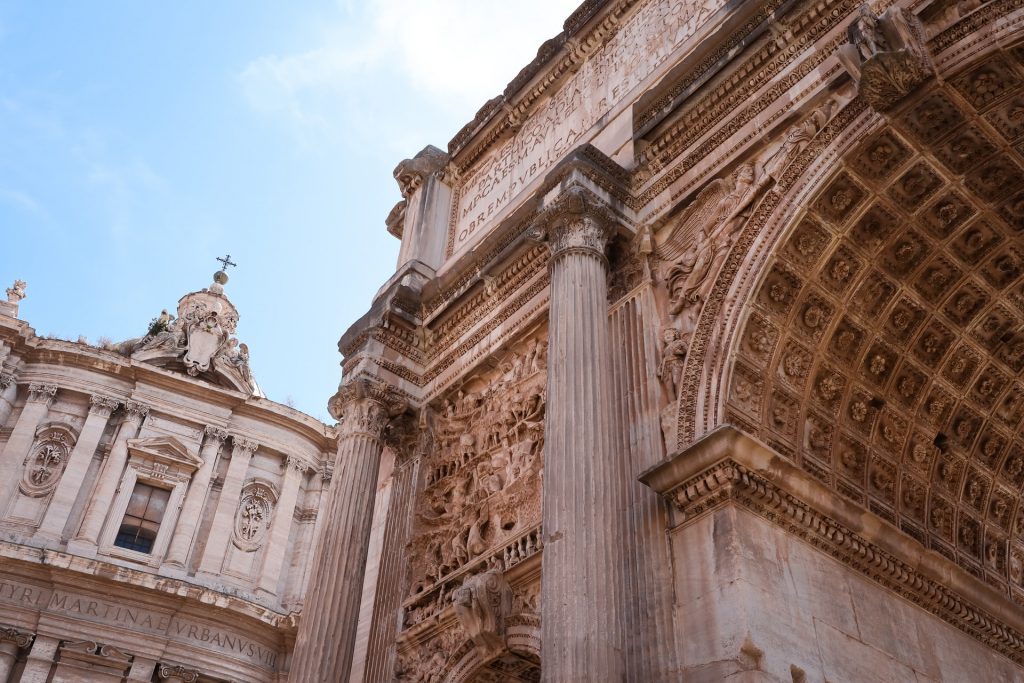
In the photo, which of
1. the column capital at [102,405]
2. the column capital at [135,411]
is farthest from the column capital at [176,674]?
the column capital at [102,405]

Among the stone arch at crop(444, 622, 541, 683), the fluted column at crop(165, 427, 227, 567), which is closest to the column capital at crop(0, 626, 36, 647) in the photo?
the fluted column at crop(165, 427, 227, 567)

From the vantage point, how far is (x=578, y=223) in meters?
9.40

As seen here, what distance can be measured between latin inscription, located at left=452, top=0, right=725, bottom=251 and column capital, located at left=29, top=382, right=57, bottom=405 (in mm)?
18322

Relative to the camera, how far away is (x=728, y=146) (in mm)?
9344

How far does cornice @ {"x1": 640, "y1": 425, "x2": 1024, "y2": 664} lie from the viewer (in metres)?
7.31

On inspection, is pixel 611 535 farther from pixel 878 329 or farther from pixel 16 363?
pixel 16 363

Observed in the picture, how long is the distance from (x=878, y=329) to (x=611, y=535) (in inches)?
147

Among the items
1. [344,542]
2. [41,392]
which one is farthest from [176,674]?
[344,542]

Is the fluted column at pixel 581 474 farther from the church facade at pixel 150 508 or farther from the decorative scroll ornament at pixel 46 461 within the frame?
the decorative scroll ornament at pixel 46 461

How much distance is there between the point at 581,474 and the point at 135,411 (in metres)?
23.8

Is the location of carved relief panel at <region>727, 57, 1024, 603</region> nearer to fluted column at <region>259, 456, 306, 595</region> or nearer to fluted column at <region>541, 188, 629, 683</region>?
fluted column at <region>541, 188, 629, 683</region>

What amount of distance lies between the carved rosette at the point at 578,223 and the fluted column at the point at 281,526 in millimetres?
20884

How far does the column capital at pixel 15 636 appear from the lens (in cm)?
2281

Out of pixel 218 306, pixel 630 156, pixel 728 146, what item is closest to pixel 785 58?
pixel 728 146
